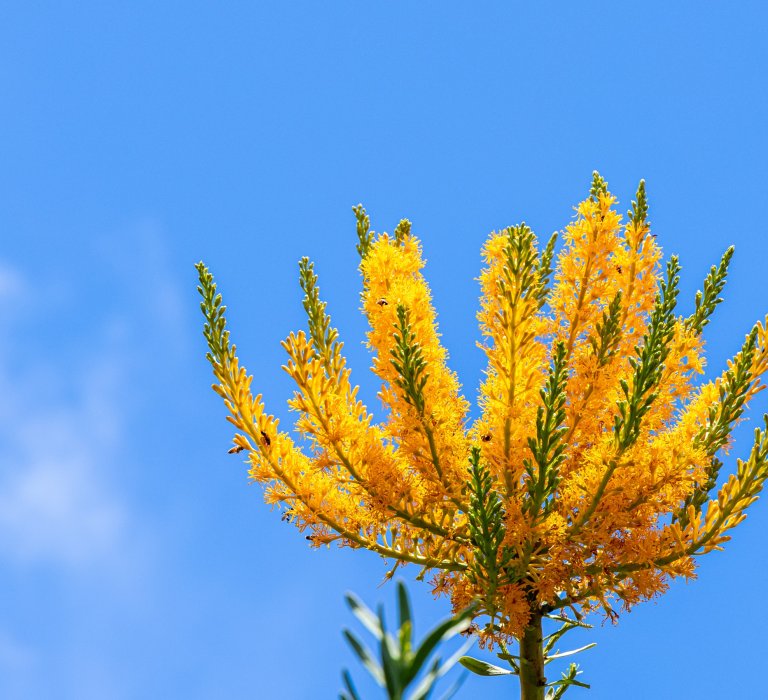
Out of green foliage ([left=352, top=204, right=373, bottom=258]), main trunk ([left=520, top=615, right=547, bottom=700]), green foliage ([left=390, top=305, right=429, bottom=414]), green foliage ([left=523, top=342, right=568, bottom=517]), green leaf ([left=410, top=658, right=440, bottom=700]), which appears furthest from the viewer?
green foliage ([left=352, top=204, right=373, bottom=258])

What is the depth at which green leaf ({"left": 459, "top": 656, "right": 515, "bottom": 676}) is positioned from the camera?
6.71 meters

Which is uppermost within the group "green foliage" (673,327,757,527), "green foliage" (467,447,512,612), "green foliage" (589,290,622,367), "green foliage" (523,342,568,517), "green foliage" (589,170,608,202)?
"green foliage" (589,170,608,202)

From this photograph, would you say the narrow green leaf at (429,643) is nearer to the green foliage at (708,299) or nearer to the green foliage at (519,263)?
the green foliage at (519,263)

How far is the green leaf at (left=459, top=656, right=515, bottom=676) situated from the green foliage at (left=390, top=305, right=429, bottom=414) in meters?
1.97

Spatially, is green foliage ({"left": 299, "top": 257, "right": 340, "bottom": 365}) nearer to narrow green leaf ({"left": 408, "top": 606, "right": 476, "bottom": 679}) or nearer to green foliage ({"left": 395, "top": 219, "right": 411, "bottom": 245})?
green foliage ({"left": 395, "top": 219, "right": 411, "bottom": 245})

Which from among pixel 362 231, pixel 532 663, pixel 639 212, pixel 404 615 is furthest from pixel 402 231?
pixel 404 615

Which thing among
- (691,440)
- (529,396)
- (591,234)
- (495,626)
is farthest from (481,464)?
(591,234)

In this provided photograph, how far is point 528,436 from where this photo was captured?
596 cm

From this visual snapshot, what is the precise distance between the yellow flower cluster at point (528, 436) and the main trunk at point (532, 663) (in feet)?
0.59

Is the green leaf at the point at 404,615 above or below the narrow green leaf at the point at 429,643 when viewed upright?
above

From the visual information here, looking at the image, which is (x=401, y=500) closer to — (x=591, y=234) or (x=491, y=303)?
(x=491, y=303)

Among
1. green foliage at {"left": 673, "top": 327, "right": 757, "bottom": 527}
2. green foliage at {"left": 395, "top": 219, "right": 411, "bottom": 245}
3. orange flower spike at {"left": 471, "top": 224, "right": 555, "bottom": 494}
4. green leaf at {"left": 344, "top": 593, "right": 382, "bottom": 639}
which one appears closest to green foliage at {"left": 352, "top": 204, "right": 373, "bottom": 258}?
green foliage at {"left": 395, "top": 219, "right": 411, "bottom": 245}

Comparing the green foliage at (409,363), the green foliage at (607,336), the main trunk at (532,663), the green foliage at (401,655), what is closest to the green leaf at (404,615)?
the green foliage at (401,655)

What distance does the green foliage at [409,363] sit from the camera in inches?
242
